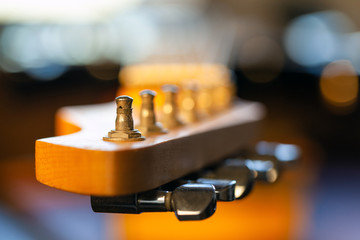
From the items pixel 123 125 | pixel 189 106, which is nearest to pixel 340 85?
pixel 189 106

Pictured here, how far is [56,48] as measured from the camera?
28.0 feet

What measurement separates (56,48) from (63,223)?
4.18 m

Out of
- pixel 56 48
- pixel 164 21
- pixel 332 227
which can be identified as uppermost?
pixel 164 21

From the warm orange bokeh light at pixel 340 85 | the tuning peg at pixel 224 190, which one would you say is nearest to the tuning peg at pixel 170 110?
the tuning peg at pixel 224 190

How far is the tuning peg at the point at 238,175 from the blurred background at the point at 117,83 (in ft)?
7.46

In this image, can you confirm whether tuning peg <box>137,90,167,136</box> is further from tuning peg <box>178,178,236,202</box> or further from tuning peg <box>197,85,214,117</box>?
tuning peg <box>197,85,214,117</box>

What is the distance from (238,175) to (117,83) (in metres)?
6.46

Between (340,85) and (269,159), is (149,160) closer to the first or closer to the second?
(269,159)

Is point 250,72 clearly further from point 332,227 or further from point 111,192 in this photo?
point 111,192

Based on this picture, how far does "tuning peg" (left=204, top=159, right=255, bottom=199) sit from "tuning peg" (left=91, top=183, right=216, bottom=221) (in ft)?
0.71

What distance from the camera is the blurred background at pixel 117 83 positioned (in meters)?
5.37

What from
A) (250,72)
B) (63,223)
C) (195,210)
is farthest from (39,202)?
(195,210)

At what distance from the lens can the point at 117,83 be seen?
750 centimetres

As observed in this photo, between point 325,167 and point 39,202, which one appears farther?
point 325,167
